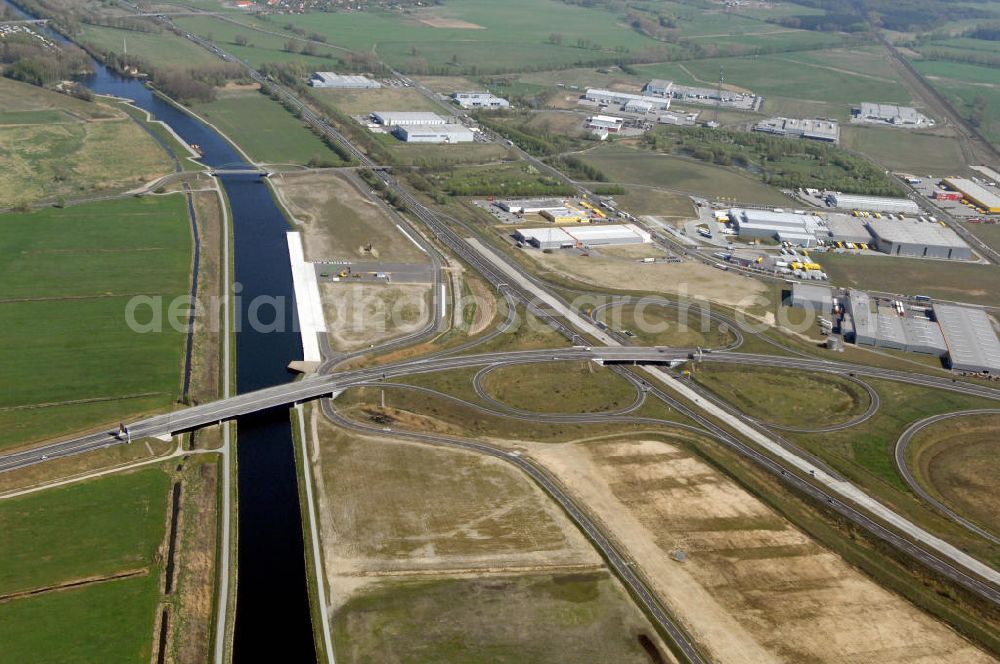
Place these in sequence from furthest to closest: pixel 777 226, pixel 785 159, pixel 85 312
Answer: pixel 785 159 → pixel 777 226 → pixel 85 312

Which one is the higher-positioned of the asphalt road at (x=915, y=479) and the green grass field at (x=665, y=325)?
the green grass field at (x=665, y=325)

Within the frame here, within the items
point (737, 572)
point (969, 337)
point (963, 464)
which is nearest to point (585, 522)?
point (737, 572)

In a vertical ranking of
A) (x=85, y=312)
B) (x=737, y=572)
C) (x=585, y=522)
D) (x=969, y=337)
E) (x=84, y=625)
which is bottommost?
(x=737, y=572)

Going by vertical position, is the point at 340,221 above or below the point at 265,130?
below

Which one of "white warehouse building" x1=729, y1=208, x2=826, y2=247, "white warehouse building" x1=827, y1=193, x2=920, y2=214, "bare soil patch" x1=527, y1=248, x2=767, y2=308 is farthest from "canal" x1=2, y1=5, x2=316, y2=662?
"white warehouse building" x1=827, y1=193, x2=920, y2=214

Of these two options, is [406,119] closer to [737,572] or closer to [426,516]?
[426,516]

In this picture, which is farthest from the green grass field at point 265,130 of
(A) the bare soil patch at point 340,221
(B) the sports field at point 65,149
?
(B) the sports field at point 65,149

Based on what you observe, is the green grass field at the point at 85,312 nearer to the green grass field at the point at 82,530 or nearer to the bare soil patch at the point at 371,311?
the green grass field at the point at 82,530
